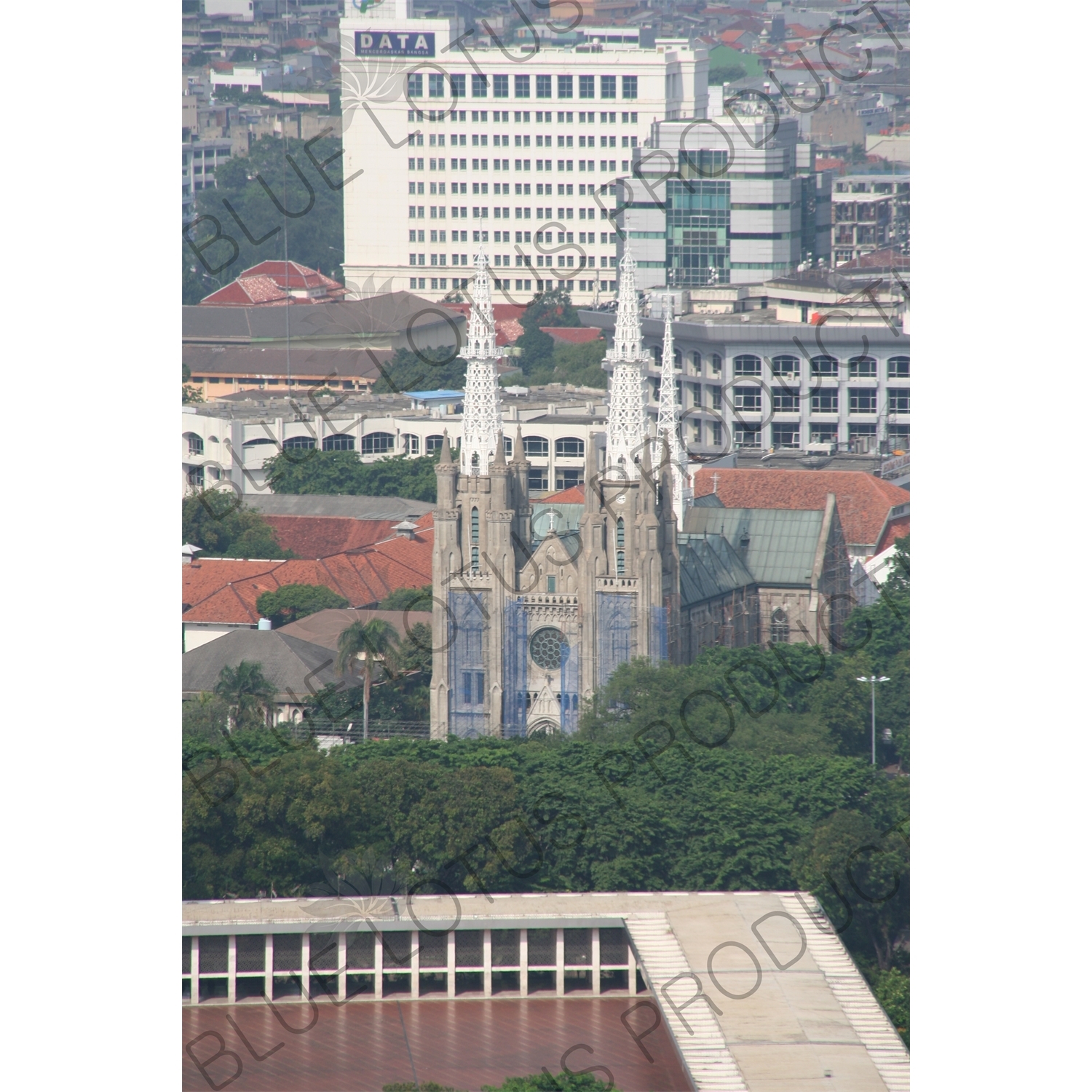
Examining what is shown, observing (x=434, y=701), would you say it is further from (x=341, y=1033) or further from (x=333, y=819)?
(x=341, y=1033)

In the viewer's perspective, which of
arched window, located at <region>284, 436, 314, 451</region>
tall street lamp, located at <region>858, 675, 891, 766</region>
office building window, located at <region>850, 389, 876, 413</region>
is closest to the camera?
tall street lamp, located at <region>858, 675, 891, 766</region>

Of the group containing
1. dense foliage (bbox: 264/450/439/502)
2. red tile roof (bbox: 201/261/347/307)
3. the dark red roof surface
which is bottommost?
the dark red roof surface

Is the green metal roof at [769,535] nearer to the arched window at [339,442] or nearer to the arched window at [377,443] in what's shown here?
the arched window at [377,443]

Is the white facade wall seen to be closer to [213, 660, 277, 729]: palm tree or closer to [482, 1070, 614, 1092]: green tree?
[213, 660, 277, 729]: palm tree

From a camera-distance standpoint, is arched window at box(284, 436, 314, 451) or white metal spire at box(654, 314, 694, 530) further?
arched window at box(284, 436, 314, 451)

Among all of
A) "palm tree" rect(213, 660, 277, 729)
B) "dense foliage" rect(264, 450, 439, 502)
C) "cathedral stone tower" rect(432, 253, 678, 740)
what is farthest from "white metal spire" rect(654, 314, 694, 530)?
"dense foliage" rect(264, 450, 439, 502)

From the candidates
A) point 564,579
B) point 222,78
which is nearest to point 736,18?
point 222,78

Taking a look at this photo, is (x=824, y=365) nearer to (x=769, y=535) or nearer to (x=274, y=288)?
(x=769, y=535)
